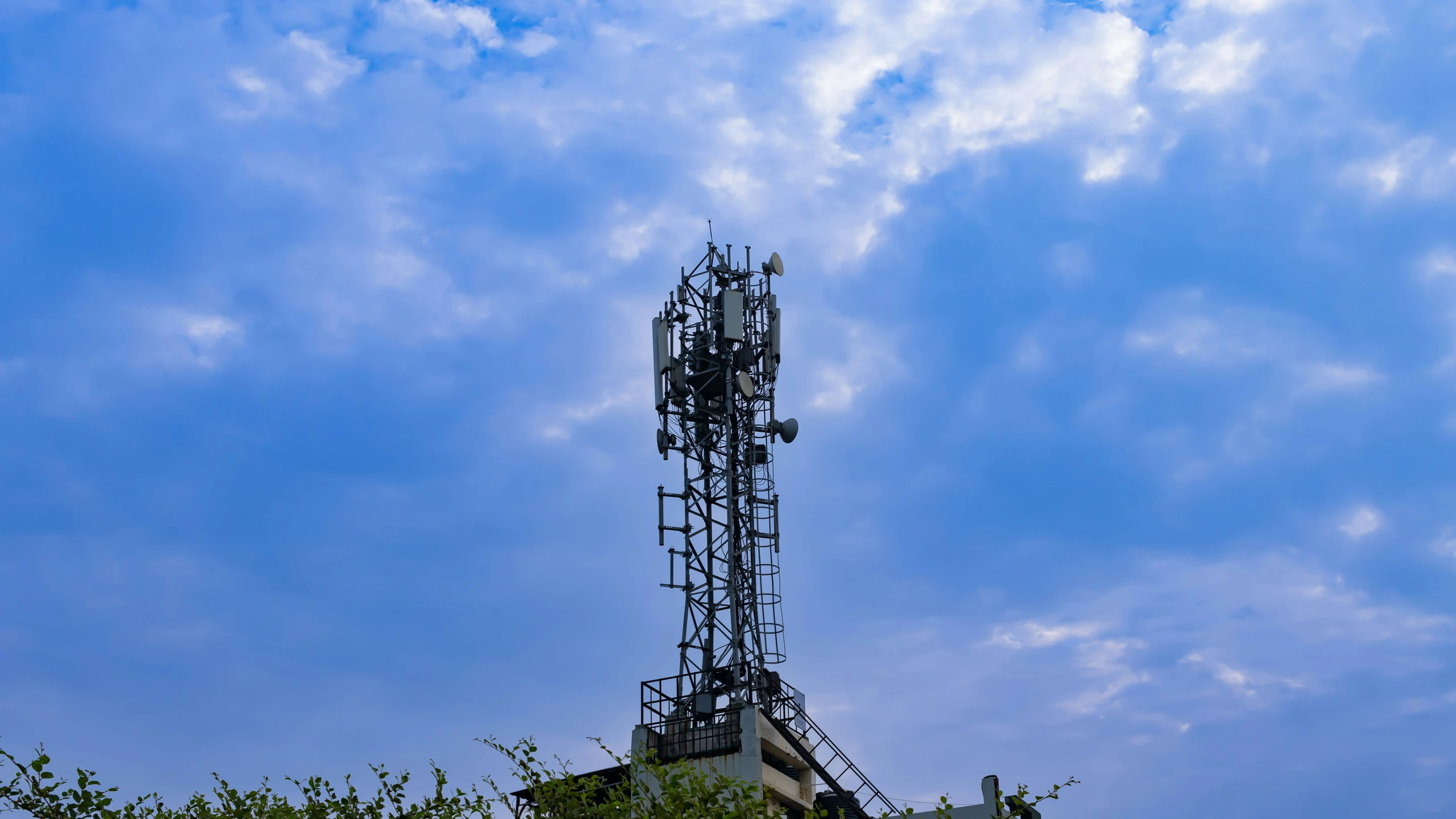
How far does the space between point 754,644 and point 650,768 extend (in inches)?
811

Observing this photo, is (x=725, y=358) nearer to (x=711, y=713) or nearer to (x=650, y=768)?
(x=711, y=713)

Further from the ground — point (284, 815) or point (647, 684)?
point (647, 684)

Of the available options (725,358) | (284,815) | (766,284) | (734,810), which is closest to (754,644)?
(725,358)

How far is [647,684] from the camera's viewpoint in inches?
1553

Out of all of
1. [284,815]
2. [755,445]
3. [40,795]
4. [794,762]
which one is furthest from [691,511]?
[40,795]

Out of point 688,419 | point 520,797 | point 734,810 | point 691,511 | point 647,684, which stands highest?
point 688,419

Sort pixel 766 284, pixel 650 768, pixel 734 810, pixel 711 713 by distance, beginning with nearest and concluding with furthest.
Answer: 1. pixel 734 810
2. pixel 650 768
3. pixel 711 713
4. pixel 766 284

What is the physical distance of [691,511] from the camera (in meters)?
43.2

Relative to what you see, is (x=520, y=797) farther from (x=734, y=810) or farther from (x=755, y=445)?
(x=734, y=810)

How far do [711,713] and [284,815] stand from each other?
53.3 feet

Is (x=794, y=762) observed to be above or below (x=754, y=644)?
below

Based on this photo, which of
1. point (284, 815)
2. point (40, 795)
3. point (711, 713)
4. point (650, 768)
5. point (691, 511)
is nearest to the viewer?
point (650, 768)

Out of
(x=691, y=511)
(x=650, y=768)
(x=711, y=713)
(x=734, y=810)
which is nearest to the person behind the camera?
(x=734, y=810)

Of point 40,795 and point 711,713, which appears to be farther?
point 711,713
